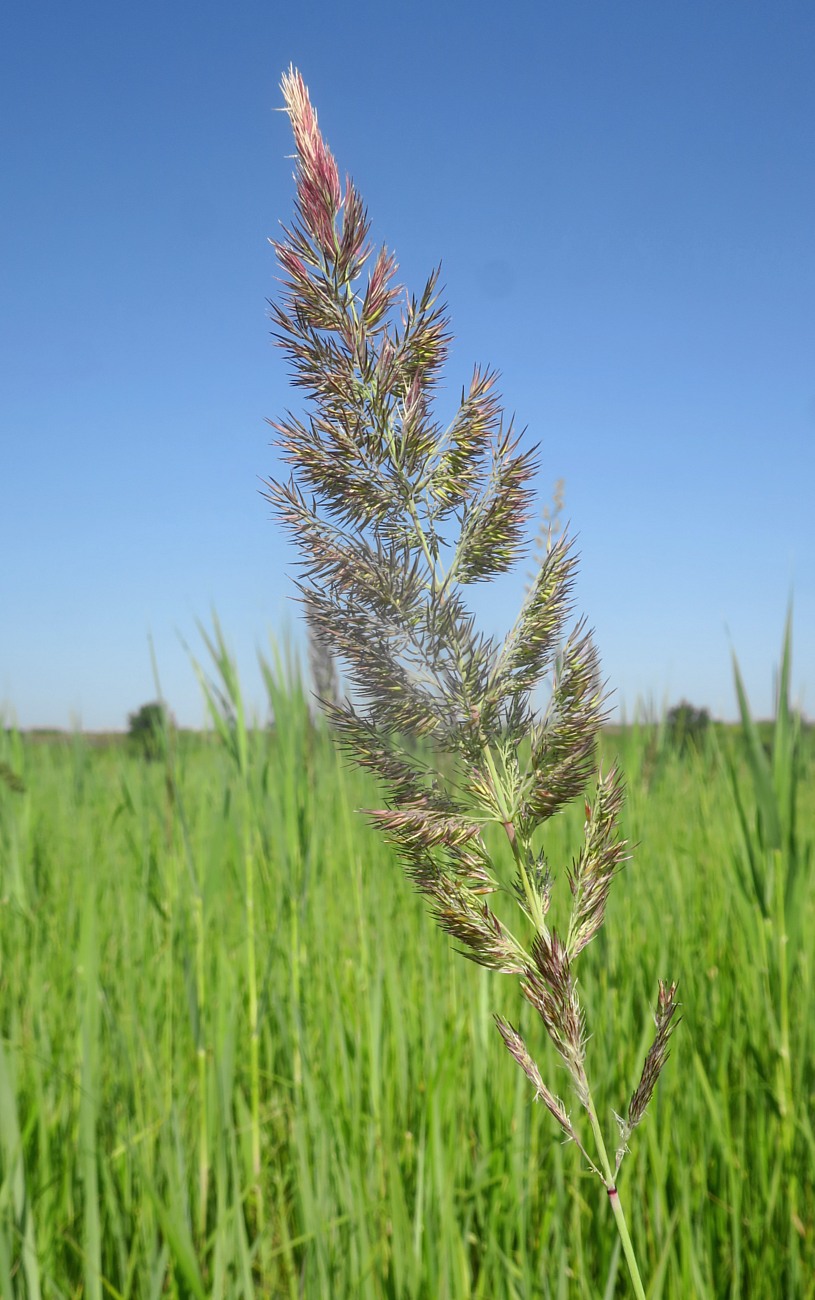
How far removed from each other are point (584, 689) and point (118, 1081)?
177 cm

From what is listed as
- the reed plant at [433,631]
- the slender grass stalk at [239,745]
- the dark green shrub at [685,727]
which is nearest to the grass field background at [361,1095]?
the slender grass stalk at [239,745]

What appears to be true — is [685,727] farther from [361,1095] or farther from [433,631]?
[433,631]

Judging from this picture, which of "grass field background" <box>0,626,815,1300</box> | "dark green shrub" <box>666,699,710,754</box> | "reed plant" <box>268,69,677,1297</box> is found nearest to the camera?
"reed plant" <box>268,69,677,1297</box>

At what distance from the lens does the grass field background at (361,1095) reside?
4.58ft

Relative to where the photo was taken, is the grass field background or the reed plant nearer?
the reed plant

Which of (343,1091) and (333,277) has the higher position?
(333,277)

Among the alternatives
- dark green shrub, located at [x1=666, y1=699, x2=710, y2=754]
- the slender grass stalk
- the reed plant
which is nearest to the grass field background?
the slender grass stalk

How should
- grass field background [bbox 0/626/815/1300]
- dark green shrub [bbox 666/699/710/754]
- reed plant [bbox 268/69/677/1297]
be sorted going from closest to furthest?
1. reed plant [bbox 268/69/677/1297]
2. grass field background [bbox 0/626/815/1300]
3. dark green shrub [bbox 666/699/710/754]

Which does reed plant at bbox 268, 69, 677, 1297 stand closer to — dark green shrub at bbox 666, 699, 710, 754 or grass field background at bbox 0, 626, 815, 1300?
grass field background at bbox 0, 626, 815, 1300

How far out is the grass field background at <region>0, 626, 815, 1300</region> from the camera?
140 cm

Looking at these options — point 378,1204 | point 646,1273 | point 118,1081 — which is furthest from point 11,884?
point 646,1273

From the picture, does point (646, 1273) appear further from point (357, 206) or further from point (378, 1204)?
point (357, 206)

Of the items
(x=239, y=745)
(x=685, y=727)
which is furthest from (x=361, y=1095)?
(x=685, y=727)

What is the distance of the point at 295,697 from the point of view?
7.52 ft
